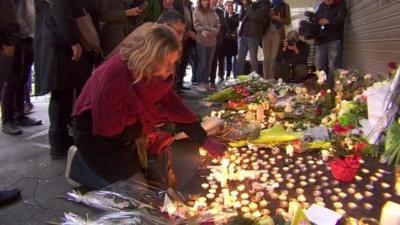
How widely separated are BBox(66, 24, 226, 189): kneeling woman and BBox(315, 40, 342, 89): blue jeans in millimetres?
4448

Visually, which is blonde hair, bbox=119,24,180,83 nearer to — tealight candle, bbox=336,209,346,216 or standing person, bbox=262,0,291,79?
tealight candle, bbox=336,209,346,216

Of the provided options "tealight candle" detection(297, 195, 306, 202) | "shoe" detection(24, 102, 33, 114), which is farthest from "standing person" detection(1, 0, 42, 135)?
"tealight candle" detection(297, 195, 306, 202)

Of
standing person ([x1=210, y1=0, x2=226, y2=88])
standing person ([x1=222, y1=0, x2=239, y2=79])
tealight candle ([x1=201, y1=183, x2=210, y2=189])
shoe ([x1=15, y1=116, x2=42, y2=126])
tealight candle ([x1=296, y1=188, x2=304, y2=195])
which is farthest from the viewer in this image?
standing person ([x1=222, y1=0, x2=239, y2=79])

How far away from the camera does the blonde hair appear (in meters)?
2.08

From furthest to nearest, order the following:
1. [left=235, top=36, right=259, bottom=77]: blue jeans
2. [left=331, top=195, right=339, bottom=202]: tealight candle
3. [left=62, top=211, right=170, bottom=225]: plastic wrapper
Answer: [left=235, top=36, right=259, bottom=77]: blue jeans → [left=331, top=195, right=339, bottom=202]: tealight candle → [left=62, top=211, right=170, bottom=225]: plastic wrapper

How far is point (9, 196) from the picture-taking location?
2.39 m

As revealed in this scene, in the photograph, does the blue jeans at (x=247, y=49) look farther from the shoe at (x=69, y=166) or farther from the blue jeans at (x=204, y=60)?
the shoe at (x=69, y=166)

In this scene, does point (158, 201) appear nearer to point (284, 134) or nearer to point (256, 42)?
point (284, 134)

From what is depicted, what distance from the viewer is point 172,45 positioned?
210 cm

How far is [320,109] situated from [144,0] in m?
2.26

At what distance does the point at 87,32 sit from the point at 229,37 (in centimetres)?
498

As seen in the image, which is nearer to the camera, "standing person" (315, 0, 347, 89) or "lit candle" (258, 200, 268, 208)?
"lit candle" (258, 200, 268, 208)

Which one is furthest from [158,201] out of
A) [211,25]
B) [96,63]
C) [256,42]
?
[256,42]

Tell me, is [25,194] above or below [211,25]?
below
